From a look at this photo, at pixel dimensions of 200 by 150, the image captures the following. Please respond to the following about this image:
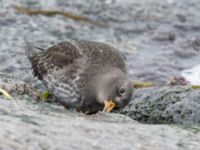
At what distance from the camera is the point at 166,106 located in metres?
8.26

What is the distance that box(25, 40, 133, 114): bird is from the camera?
7902mm

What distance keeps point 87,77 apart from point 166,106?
1.01 metres

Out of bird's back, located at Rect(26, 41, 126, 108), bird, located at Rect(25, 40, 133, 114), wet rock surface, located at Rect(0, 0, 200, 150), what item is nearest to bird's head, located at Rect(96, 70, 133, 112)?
bird, located at Rect(25, 40, 133, 114)

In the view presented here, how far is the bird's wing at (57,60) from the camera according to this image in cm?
823

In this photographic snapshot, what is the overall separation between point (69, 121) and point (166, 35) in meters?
7.34

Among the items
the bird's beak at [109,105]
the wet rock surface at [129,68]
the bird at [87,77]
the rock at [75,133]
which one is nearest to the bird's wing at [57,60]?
the bird at [87,77]

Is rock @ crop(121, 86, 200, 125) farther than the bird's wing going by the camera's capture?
No

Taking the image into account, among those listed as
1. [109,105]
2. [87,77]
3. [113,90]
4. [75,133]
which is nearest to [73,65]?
[87,77]

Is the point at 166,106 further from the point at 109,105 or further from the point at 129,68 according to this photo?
the point at 129,68

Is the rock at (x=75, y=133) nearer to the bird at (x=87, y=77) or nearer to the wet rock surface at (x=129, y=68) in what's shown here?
the wet rock surface at (x=129, y=68)

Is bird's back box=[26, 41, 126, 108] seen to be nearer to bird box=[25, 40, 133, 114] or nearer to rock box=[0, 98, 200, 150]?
bird box=[25, 40, 133, 114]

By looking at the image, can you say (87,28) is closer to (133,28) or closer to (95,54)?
(133,28)

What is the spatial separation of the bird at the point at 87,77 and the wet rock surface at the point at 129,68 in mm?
261

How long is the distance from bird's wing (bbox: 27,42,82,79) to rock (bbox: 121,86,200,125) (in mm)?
884
